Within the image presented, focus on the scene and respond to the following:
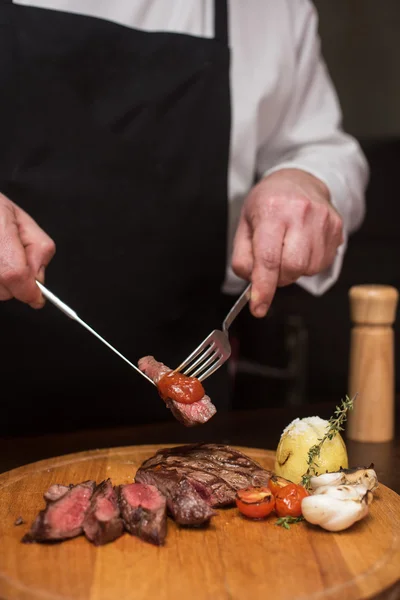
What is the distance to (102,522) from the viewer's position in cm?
139

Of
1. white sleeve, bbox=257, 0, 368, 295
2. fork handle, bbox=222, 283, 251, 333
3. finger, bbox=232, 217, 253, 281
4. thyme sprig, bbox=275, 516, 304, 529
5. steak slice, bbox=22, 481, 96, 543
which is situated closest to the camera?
steak slice, bbox=22, 481, 96, 543

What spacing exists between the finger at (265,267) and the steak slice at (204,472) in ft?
1.29

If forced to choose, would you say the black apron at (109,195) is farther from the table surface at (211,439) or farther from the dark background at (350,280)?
the dark background at (350,280)

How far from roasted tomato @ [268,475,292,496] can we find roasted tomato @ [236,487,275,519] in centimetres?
4

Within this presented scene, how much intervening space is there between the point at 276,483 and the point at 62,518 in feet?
1.50

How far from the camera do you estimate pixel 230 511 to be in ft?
5.22

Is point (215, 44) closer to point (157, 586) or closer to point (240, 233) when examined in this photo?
point (240, 233)

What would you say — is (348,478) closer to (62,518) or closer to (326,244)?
(62,518)

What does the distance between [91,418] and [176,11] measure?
4.50ft

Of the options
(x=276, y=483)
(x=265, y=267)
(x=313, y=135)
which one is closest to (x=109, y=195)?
(x=265, y=267)

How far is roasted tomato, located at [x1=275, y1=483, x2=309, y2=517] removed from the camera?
4.99 ft

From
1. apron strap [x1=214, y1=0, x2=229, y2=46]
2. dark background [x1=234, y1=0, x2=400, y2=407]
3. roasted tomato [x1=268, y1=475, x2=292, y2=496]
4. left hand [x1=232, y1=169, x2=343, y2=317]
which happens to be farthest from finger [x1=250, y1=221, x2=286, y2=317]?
dark background [x1=234, y1=0, x2=400, y2=407]

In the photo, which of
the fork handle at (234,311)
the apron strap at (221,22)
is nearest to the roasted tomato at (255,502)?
the fork handle at (234,311)

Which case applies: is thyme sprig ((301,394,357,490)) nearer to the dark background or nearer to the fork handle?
the fork handle
